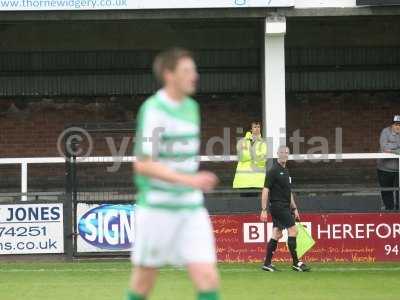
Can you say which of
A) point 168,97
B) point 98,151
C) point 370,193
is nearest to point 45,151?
point 98,151

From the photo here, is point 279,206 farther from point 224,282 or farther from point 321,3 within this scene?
point 321,3

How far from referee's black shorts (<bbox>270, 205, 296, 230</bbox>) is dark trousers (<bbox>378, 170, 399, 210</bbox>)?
269 centimetres

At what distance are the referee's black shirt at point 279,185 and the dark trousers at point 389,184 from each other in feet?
8.94

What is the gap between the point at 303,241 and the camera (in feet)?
51.2

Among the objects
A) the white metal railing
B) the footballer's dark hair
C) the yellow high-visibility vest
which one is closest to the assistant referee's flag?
the yellow high-visibility vest

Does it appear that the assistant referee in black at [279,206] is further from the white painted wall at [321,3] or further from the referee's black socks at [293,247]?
the white painted wall at [321,3]

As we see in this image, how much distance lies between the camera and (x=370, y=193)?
16484 mm

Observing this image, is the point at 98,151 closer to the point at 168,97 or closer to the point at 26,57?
the point at 26,57

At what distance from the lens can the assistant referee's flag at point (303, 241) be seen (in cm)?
1554

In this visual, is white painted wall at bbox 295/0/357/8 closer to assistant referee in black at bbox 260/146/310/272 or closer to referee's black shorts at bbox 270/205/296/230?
assistant referee in black at bbox 260/146/310/272

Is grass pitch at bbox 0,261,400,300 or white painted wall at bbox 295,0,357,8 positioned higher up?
white painted wall at bbox 295,0,357,8

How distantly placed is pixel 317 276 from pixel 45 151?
359 inches

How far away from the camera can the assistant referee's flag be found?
51.0 ft

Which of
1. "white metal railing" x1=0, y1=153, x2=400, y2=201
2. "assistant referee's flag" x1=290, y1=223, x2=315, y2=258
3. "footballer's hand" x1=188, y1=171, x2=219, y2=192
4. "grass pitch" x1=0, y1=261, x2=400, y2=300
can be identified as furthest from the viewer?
"white metal railing" x1=0, y1=153, x2=400, y2=201
